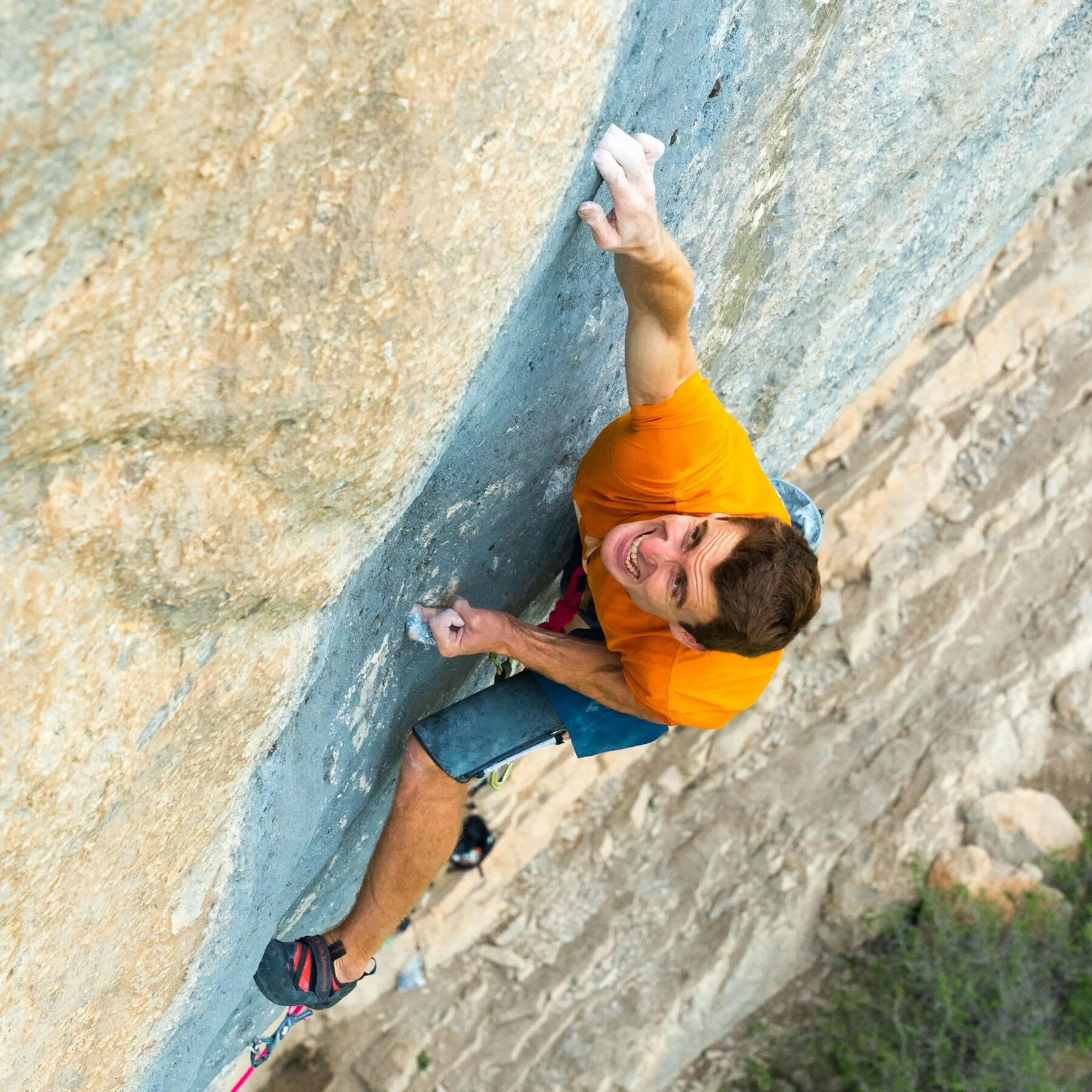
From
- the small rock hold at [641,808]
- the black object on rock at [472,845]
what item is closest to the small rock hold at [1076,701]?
the small rock hold at [641,808]

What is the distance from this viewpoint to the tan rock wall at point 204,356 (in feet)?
4.33

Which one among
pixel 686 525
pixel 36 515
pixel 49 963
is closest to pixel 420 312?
pixel 36 515

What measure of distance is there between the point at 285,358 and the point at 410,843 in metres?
1.94

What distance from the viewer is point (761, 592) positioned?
258cm

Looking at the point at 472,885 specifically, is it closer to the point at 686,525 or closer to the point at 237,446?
the point at 686,525

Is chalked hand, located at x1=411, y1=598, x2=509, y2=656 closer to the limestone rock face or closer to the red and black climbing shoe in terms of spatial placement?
the red and black climbing shoe

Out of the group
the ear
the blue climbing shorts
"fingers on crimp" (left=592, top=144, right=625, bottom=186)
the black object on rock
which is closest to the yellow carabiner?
the blue climbing shorts

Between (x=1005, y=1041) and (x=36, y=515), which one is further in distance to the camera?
(x=1005, y=1041)

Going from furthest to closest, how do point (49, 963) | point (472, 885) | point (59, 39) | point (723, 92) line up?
point (472, 885) < point (723, 92) < point (49, 963) < point (59, 39)

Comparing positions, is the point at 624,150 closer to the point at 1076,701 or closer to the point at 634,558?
the point at 634,558

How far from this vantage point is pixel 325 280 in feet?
5.34

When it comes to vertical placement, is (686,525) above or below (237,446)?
below

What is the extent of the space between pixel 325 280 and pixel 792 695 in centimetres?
541

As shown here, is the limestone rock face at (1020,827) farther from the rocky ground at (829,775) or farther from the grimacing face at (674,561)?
the grimacing face at (674,561)
